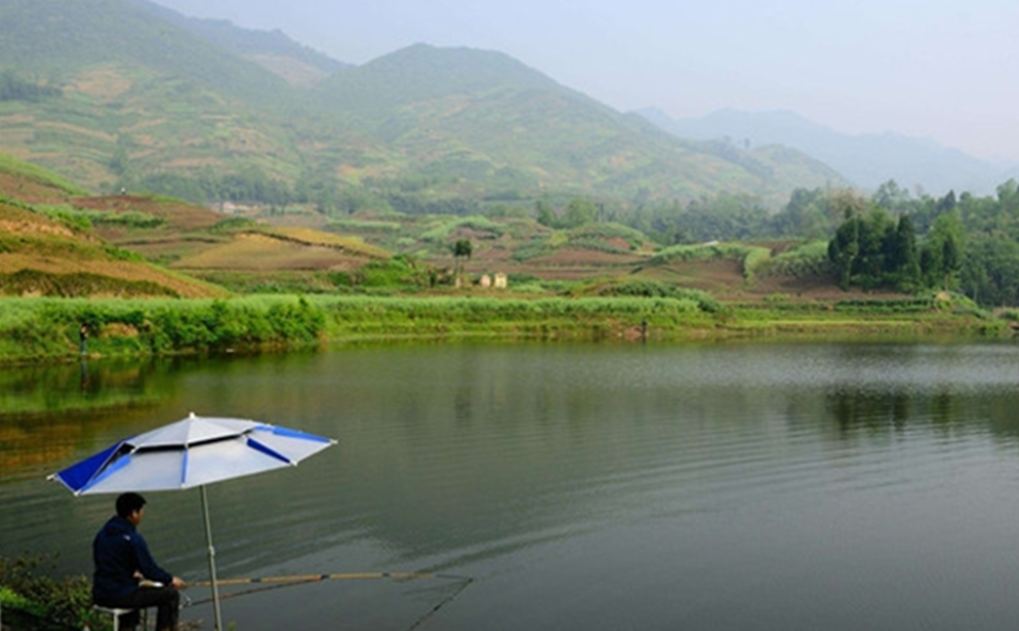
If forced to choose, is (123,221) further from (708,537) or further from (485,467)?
(708,537)

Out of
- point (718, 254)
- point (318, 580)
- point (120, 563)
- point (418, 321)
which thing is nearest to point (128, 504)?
point (120, 563)

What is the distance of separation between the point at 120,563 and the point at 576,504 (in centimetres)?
961

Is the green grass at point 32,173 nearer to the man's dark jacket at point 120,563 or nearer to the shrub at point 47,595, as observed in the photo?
the shrub at point 47,595

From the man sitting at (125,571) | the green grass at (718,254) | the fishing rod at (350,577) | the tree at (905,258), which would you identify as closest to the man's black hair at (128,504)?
the man sitting at (125,571)

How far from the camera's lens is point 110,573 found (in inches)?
404

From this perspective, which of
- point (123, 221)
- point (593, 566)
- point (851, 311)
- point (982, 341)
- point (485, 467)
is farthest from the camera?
point (123, 221)

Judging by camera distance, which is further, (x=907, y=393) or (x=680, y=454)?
(x=907, y=393)

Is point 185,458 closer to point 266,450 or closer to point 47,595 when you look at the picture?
point 266,450

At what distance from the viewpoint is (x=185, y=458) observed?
10.0m

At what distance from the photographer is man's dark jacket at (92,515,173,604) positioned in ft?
33.5

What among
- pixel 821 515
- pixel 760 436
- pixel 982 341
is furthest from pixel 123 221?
pixel 821 515

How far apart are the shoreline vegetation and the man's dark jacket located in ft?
109

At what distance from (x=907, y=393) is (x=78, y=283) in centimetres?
3715

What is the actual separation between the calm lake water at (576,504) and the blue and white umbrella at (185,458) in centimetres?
296
